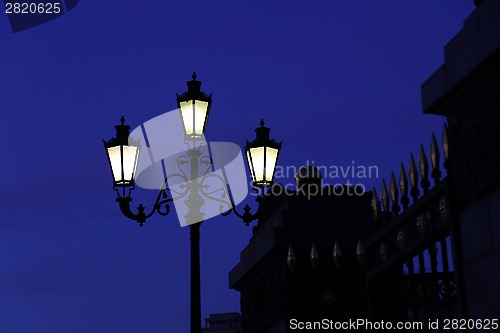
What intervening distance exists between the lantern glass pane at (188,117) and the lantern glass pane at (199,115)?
5 centimetres

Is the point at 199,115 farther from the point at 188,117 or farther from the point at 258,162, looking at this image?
the point at 258,162

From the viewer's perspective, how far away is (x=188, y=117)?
9.33 metres

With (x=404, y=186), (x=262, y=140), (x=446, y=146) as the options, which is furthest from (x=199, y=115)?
(x=446, y=146)

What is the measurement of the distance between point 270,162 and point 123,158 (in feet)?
5.41

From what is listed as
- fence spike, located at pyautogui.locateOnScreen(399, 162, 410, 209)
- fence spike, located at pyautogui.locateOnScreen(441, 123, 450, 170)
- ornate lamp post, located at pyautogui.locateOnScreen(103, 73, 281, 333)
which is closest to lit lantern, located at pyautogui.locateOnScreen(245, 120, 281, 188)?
ornate lamp post, located at pyautogui.locateOnScreen(103, 73, 281, 333)

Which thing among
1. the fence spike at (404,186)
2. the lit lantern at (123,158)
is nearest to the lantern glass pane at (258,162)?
the lit lantern at (123,158)

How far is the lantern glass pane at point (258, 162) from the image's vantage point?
9.61m

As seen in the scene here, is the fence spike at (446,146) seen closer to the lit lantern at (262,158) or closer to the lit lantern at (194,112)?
the lit lantern at (262,158)

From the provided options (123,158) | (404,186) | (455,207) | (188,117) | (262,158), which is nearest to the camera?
(455,207)

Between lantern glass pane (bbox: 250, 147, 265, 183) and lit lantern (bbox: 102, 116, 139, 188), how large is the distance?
132cm

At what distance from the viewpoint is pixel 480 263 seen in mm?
6332

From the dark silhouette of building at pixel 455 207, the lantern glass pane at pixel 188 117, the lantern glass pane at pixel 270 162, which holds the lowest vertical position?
the dark silhouette of building at pixel 455 207

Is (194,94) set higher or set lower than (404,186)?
higher

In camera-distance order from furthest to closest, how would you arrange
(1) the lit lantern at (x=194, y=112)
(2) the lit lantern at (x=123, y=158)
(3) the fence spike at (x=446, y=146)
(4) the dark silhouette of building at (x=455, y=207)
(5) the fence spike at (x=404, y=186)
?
(2) the lit lantern at (x=123, y=158) → (1) the lit lantern at (x=194, y=112) → (5) the fence spike at (x=404, y=186) → (3) the fence spike at (x=446, y=146) → (4) the dark silhouette of building at (x=455, y=207)
